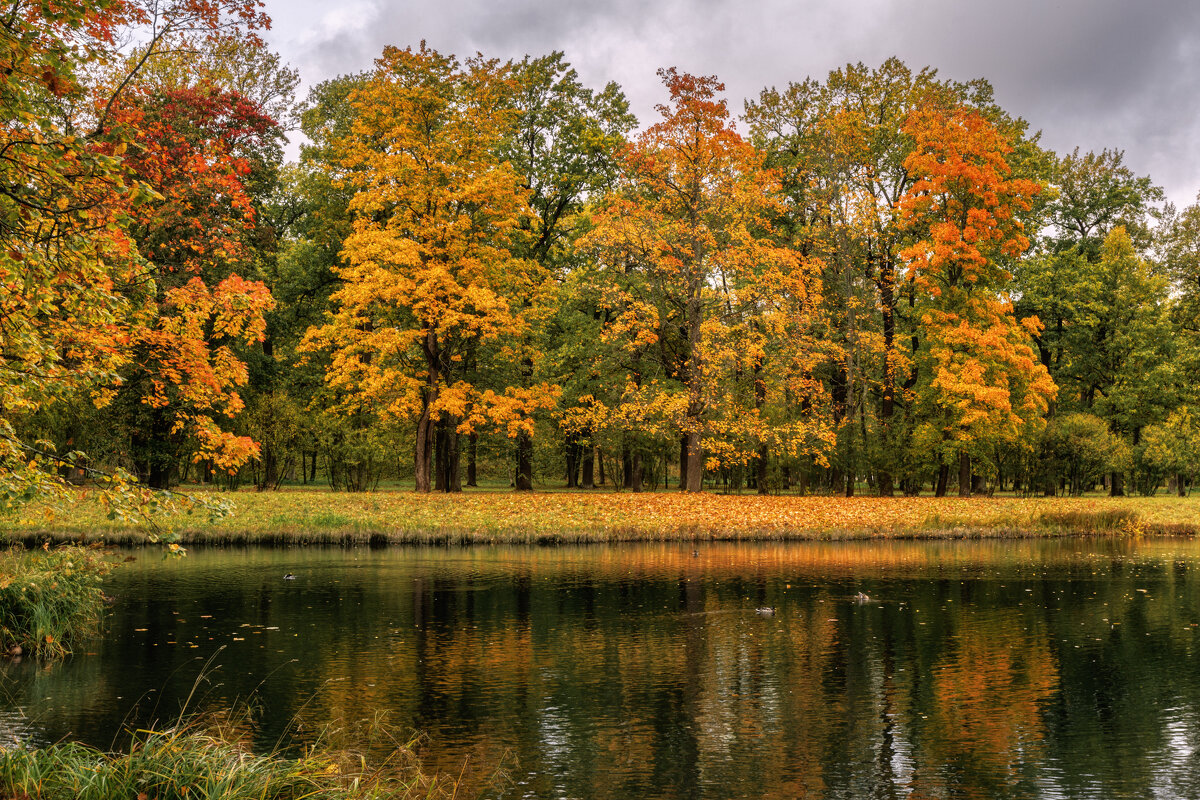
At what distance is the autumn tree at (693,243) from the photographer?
36.8m

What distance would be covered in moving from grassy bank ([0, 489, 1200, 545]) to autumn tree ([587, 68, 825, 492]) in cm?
425

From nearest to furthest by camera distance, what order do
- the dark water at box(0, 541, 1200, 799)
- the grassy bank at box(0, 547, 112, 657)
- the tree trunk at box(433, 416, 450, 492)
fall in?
the dark water at box(0, 541, 1200, 799)
the grassy bank at box(0, 547, 112, 657)
the tree trunk at box(433, 416, 450, 492)

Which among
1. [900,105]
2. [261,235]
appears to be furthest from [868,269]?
[261,235]

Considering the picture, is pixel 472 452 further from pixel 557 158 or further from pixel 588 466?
pixel 557 158

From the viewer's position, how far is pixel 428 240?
124 ft

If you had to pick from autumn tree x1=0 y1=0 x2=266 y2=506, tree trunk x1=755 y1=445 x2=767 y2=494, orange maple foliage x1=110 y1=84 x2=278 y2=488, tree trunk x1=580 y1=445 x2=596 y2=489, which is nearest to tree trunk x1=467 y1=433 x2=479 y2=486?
tree trunk x1=580 y1=445 x2=596 y2=489

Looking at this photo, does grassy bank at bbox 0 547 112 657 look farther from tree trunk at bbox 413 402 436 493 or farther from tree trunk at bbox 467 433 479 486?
tree trunk at bbox 467 433 479 486

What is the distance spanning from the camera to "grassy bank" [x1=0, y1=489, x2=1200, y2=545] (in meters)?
28.7

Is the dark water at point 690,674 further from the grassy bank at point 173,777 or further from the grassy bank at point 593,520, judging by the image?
the grassy bank at point 593,520

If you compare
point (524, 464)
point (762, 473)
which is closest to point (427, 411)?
point (524, 464)

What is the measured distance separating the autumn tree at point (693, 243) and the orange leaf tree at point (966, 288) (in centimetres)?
691

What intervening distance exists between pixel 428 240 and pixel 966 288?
2268cm

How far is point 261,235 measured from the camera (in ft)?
121

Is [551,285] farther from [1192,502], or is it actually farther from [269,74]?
[1192,502]
